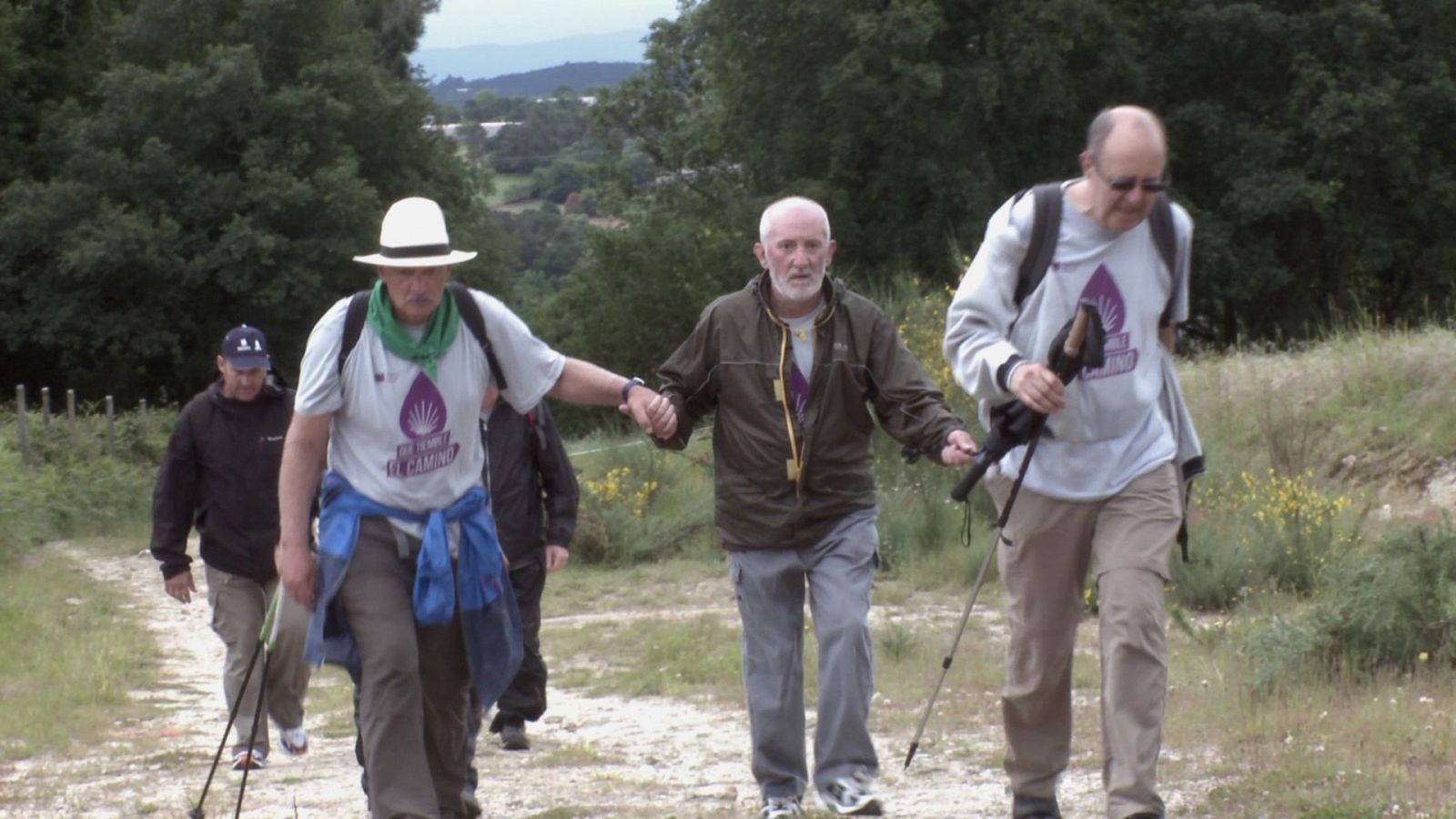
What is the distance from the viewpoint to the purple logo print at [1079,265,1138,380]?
533 cm

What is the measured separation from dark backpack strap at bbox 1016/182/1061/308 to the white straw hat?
1.54 meters

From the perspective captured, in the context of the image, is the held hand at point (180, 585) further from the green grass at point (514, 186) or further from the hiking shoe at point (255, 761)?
the green grass at point (514, 186)

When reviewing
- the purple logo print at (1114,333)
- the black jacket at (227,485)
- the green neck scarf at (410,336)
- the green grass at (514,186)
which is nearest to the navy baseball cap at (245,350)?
the black jacket at (227,485)

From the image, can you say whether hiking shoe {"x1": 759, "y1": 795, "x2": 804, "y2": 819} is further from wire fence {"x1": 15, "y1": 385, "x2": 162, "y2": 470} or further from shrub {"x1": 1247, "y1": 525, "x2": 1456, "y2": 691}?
wire fence {"x1": 15, "y1": 385, "x2": 162, "y2": 470}

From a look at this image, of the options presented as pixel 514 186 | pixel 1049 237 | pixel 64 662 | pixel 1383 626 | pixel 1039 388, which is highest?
pixel 1049 237

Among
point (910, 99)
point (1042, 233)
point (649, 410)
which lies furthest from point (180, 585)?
point (910, 99)

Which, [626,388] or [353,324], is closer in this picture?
[353,324]

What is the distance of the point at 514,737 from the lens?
8602 mm

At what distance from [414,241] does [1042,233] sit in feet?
5.65

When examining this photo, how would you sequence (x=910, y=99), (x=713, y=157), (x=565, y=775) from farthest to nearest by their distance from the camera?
(x=713, y=157) → (x=910, y=99) → (x=565, y=775)

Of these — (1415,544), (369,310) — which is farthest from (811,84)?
(369,310)

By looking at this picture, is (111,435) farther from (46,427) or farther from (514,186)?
(514,186)

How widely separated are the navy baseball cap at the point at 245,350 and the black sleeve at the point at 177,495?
1.05 feet

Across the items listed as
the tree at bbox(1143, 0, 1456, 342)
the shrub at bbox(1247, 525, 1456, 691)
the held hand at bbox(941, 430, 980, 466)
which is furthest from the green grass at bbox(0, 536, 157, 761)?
the tree at bbox(1143, 0, 1456, 342)
